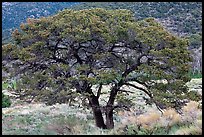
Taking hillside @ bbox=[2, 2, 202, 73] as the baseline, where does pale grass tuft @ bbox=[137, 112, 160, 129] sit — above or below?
above

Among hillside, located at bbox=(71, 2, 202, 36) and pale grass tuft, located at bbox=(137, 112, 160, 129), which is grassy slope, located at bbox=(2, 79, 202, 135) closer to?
pale grass tuft, located at bbox=(137, 112, 160, 129)

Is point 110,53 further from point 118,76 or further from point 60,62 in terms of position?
point 60,62

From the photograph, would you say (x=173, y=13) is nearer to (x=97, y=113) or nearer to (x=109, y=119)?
(x=97, y=113)

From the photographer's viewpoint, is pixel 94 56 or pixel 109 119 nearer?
pixel 94 56

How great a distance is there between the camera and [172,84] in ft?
49.0

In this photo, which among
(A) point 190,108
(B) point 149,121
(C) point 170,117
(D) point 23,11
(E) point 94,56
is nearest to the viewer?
(E) point 94,56

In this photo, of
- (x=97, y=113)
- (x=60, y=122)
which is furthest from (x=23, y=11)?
(x=97, y=113)

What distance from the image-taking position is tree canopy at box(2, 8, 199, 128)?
1462cm

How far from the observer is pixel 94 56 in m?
14.7

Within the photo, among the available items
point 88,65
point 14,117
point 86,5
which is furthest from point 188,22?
point 88,65

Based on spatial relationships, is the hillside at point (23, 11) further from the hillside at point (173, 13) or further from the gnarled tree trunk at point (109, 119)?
the gnarled tree trunk at point (109, 119)

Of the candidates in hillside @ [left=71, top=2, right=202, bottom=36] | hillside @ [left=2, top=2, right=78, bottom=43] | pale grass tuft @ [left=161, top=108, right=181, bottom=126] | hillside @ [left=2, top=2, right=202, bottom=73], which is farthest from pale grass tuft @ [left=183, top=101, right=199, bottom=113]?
hillside @ [left=2, top=2, right=78, bottom=43]

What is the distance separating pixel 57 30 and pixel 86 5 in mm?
59148

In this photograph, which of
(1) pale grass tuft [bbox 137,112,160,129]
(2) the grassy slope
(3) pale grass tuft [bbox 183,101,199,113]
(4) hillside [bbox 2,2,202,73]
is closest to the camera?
(1) pale grass tuft [bbox 137,112,160,129]
